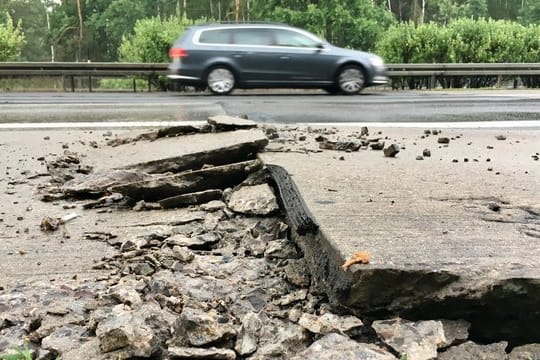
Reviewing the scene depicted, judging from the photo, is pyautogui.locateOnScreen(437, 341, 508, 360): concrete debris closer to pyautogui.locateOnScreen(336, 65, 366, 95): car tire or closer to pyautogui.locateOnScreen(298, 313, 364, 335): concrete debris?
pyautogui.locateOnScreen(298, 313, 364, 335): concrete debris

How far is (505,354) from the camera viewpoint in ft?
5.54

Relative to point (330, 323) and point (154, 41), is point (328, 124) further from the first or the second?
point (154, 41)

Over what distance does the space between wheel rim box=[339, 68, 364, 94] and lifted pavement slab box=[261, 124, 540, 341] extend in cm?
911

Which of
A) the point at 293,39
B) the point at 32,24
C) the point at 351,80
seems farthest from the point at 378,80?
the point at 32,24

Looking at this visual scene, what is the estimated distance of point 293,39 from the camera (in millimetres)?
13195

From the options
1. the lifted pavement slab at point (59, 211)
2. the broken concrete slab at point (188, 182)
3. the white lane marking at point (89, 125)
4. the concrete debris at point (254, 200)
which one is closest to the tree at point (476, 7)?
the white lane marking at point (89, 125)

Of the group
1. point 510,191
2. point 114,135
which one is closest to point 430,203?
point 510,191

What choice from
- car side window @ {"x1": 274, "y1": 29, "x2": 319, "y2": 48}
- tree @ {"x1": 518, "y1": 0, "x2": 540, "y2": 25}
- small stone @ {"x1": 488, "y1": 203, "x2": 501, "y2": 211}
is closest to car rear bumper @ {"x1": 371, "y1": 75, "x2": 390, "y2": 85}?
car side window @ {"x1": 274, "y1": 29, "x2": 319, "y2": 48}

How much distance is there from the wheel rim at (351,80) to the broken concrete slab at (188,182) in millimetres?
9922

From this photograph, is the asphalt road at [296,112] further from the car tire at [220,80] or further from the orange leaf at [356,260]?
the orange leaf at [356,260]

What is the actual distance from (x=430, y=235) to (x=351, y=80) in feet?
36.9

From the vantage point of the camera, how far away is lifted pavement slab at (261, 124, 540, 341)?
182 cm

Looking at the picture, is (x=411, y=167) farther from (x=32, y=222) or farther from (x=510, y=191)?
(x=32, y=222)

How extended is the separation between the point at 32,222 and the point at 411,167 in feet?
7.93
